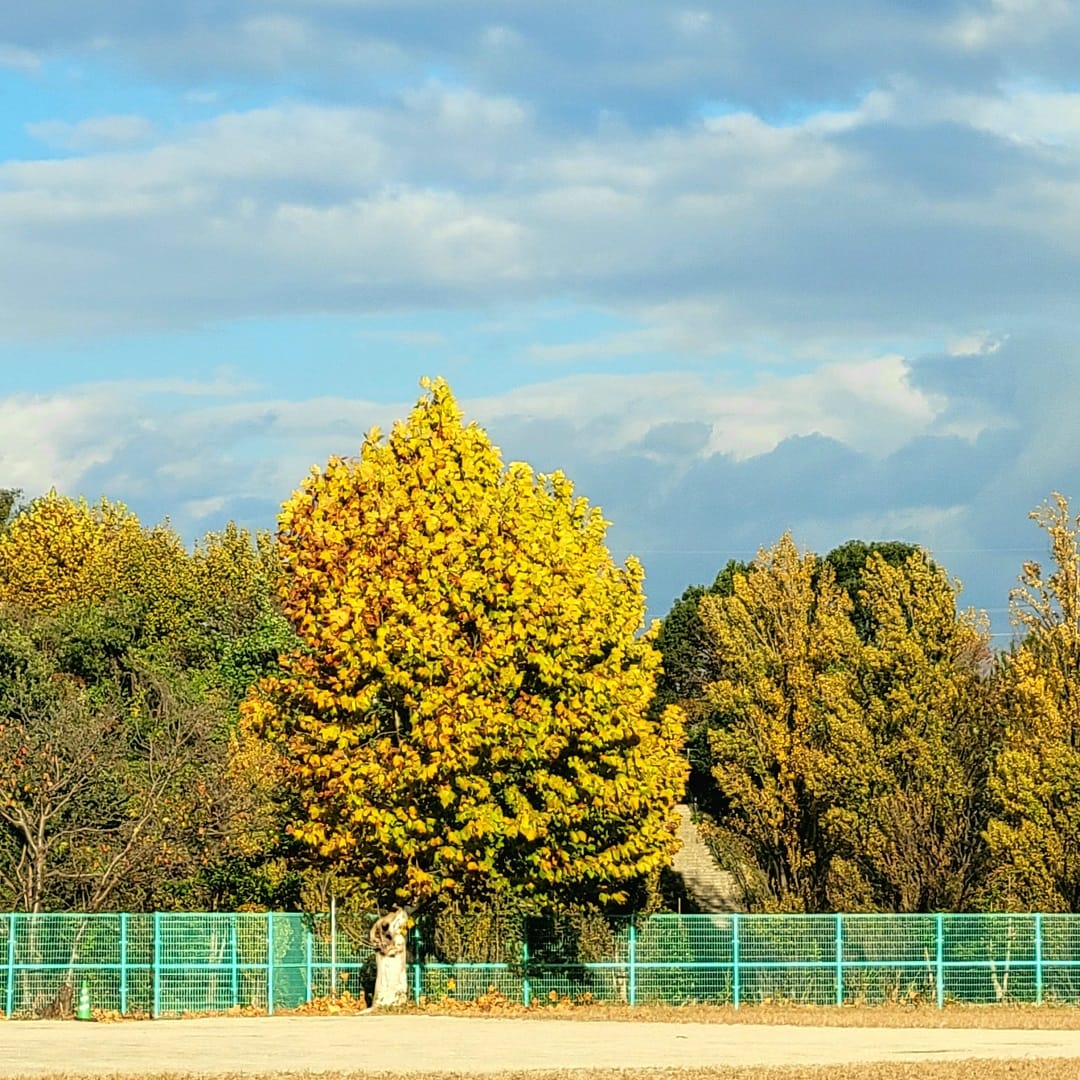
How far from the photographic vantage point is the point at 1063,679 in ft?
139

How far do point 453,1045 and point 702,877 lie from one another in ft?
144

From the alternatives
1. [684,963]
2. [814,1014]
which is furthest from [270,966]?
[814,1014]

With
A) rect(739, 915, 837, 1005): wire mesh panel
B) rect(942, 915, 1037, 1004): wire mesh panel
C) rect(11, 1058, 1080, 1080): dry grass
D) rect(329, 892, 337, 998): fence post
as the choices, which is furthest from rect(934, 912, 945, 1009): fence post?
rect(11, 1058, 1080, 1080): dry grass

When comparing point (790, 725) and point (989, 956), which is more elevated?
point (790, 725)

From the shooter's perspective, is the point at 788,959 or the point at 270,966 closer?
the point at 270,966

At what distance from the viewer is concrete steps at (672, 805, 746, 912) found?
203ft

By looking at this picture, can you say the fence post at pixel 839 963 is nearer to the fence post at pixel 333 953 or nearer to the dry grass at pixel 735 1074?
the fence post at pixel 333 953

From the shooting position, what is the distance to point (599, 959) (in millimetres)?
38688

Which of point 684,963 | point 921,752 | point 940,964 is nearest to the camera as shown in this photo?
point 940,964

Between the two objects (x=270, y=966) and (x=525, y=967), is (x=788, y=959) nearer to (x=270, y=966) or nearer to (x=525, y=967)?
(x=525, y=967)

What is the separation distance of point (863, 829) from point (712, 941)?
244 inches

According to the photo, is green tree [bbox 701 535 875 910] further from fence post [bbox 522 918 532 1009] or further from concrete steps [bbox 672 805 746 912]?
fence post [bbox 522 918 532 1009]

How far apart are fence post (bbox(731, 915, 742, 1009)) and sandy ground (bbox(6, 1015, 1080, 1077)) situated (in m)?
4.78

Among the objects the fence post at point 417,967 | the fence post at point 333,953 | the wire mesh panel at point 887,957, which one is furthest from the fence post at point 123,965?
the wire mesh panel at point 887,957
